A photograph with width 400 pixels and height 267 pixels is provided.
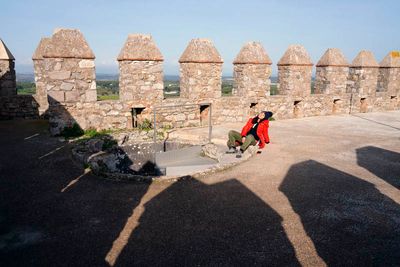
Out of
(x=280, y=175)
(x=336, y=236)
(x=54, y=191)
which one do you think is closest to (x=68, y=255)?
(x=54, y=191)

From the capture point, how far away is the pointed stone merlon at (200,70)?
429 inches

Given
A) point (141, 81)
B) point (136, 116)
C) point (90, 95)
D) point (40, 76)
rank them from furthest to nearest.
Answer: point (40, 76), point (136, 116), point (141, 81), point (90, 95)

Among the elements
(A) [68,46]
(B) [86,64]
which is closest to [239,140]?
(B) [86,64]

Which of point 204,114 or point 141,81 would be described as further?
point 204,114

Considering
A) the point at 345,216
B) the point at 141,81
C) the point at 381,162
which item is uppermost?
the point at 141,81

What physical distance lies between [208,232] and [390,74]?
1615 cm

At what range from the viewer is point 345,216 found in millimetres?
4719

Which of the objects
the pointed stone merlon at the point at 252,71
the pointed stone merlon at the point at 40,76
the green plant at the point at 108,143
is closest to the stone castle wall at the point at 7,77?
the pointed stone merlon at the point at 40,76

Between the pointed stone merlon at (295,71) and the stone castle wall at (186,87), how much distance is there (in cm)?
4

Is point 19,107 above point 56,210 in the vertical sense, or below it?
above

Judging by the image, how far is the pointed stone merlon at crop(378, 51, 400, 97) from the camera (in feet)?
52.6

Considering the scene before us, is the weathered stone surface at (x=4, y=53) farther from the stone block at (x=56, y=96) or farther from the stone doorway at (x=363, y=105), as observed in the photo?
the stone doorway at (x=363, y=105)

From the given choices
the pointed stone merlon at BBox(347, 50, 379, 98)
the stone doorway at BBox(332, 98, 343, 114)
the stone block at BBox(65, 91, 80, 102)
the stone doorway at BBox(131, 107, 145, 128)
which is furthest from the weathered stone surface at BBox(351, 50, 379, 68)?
the stone block at BBox(65, 91, 80, 102)

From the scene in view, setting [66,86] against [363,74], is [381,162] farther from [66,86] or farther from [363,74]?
[363,74]
